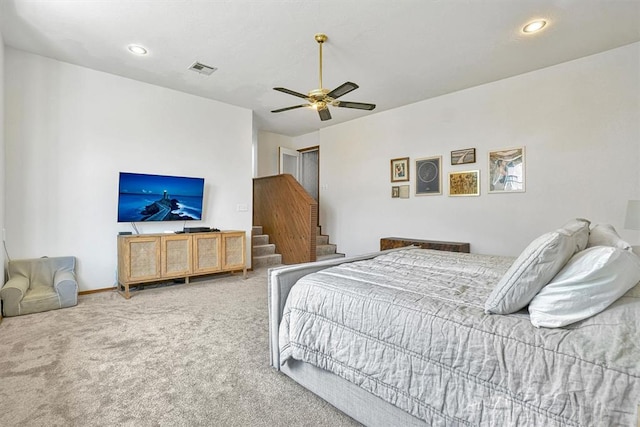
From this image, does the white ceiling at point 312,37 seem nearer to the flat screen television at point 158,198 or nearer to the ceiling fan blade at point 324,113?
the ceiling fan blade at point 324,113

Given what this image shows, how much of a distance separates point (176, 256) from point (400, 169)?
12.6ft

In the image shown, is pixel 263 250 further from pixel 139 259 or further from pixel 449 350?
pixel 449 350

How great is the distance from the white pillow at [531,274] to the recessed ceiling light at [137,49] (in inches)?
161

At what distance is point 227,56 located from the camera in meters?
3.56

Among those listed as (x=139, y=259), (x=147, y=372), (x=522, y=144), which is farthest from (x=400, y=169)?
(x=147, y=372)

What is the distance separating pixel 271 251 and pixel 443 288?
15.4ft

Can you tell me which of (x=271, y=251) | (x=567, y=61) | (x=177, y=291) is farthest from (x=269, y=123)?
(x=567, y=61)

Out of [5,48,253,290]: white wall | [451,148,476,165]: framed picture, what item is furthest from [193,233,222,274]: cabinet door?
[451,148,476,165]: framed picture

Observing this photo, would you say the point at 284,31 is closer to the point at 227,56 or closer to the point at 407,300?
the point at 227,56

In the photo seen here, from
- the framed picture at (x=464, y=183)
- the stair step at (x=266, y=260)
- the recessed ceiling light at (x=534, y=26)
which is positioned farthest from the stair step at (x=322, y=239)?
the recessed ceiling light at (x=534, y=26)

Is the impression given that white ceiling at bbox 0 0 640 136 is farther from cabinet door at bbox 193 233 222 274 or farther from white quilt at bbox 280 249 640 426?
white quilt at bbox 280 249 640 426

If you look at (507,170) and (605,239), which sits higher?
(507,170)

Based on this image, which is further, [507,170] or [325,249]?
[325,249]

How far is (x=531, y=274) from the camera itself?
1.16 m
